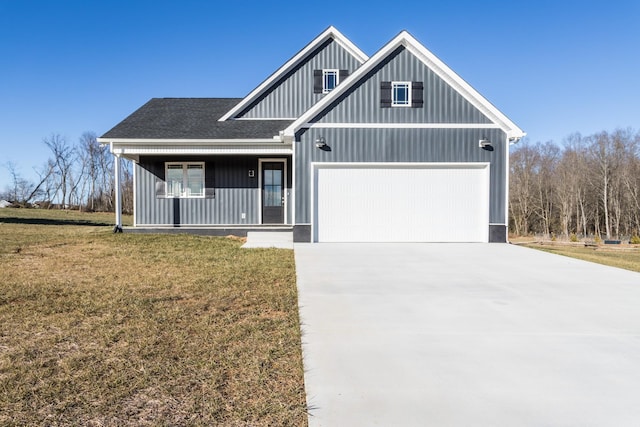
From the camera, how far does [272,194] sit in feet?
42.5

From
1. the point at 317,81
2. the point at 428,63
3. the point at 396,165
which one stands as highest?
the point at 317,81

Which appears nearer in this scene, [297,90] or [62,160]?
[297,90]

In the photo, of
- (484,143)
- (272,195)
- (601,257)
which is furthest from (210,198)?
(601,257)

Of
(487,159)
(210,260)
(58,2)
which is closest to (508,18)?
(487,159)

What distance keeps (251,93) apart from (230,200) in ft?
12.4

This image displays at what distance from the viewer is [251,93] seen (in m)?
13.2

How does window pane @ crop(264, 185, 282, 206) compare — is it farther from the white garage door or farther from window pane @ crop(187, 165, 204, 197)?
the white garage door

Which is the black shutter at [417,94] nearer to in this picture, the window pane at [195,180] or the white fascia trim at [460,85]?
the white fascia trim at [460,85]

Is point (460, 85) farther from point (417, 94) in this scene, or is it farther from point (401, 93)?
point (401, 93)

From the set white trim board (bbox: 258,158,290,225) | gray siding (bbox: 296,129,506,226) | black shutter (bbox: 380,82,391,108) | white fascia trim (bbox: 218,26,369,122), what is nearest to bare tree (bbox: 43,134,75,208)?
white fascia trim (bbox: 218,26,369,122)

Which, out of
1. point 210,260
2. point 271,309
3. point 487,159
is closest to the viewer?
point 271,309

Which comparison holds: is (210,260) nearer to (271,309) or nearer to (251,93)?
(271,309)

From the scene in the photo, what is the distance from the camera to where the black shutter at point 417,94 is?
10289 mm

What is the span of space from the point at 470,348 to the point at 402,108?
814 centimetres
